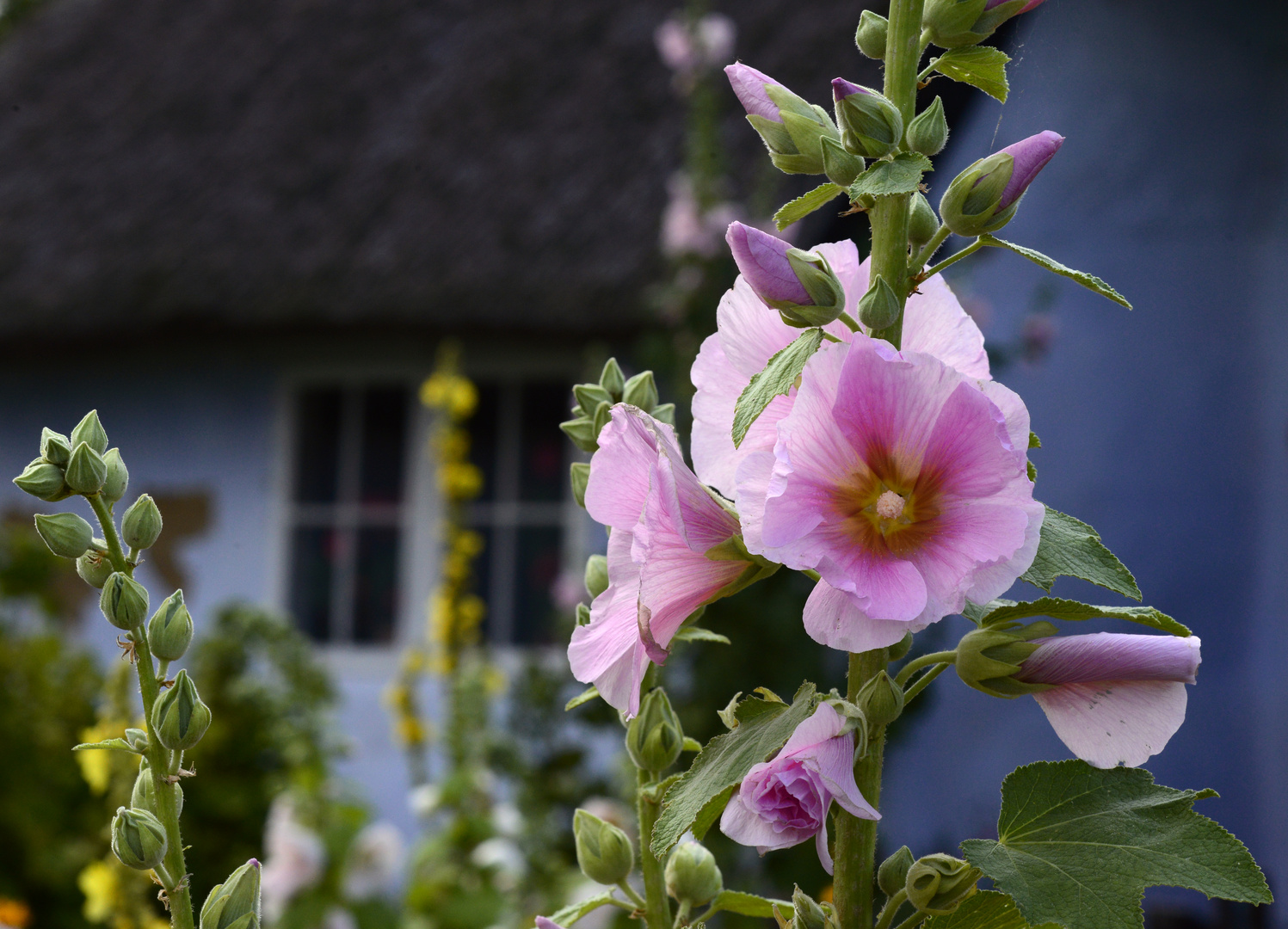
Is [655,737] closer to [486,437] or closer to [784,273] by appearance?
[784,273]

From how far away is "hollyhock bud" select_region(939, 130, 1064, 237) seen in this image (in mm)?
482

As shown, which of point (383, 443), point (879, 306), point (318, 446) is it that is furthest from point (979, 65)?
point (318, 446)

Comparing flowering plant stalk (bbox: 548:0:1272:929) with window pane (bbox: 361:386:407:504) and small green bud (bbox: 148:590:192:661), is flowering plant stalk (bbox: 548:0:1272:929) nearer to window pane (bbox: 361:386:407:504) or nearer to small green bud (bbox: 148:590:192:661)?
small green bud (bbox: 148:590:192:661)

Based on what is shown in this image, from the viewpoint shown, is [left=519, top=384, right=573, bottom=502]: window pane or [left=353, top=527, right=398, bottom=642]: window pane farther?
[left=353, top=527, right=398, bottom=642]: window pane

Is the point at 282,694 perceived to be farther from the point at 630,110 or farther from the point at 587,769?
the point at 630,110

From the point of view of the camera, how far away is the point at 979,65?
0.53 metres

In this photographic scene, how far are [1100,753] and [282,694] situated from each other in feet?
7.00

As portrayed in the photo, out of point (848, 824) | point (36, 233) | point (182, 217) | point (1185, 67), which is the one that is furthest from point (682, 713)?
point (36, 233)

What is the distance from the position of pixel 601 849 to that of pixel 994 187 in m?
0.35

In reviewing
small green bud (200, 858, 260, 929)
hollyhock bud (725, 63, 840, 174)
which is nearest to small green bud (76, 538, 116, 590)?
small green bud (200, 858, 260, 929)

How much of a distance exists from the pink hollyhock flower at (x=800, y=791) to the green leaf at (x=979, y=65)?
0.97 feet

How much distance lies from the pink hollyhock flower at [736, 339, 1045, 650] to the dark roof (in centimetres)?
339

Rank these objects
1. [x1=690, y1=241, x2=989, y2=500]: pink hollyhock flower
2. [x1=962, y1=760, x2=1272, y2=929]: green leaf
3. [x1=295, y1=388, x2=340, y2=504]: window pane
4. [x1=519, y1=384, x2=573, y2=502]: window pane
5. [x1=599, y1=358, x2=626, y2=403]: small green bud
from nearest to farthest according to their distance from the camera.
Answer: [x1=962, y1=760, x2=1272, y2=929]: green leaf, [x1=690, y1=241, x2=989, y2=500]: pink hollyhock flower, [x1=599, y1=358, x2=626, y2=403]: small green bud, [x1=519, y1=384, x2=573, y2=502]: window pane, [x1=295, y1=388, x2=340, y2=504]: window pane

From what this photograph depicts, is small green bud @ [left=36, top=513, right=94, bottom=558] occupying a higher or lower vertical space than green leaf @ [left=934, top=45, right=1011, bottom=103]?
lower
